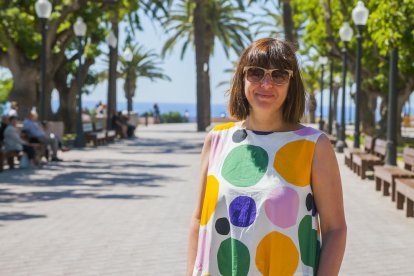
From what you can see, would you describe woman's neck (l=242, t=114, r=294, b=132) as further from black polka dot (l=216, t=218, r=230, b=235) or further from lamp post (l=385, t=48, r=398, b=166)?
lamp post (l=385, t=48, r=398, b=166)

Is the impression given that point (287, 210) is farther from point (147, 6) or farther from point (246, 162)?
point (147, 6)

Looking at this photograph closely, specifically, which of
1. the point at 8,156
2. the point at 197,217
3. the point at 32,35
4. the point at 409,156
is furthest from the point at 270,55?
the point at 32,35

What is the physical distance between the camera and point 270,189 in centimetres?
266

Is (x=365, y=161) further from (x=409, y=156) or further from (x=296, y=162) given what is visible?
(x=296, y=162)

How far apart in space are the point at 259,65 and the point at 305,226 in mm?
553

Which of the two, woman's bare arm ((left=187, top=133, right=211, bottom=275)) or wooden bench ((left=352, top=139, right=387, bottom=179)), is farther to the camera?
wooden bench ((left=352, top=139, right=387, bottom=179))

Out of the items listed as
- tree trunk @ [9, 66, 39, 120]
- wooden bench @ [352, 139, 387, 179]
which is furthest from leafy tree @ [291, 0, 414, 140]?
tree trunk @ [9, 66, 39, 120]

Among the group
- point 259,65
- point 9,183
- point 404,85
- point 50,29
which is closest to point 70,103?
point 50,29

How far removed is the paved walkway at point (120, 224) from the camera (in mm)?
7500

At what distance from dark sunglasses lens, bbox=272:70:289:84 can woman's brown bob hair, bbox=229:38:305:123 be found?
0.06 feet

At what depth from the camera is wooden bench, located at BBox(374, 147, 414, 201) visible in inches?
502

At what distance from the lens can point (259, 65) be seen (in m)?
2.79

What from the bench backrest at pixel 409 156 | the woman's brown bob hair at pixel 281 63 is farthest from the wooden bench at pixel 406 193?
the woman's brown bob hair at pixel 281 63

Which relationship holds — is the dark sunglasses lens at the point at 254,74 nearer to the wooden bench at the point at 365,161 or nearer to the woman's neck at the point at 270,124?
the woman's neck at the point at 270,124
